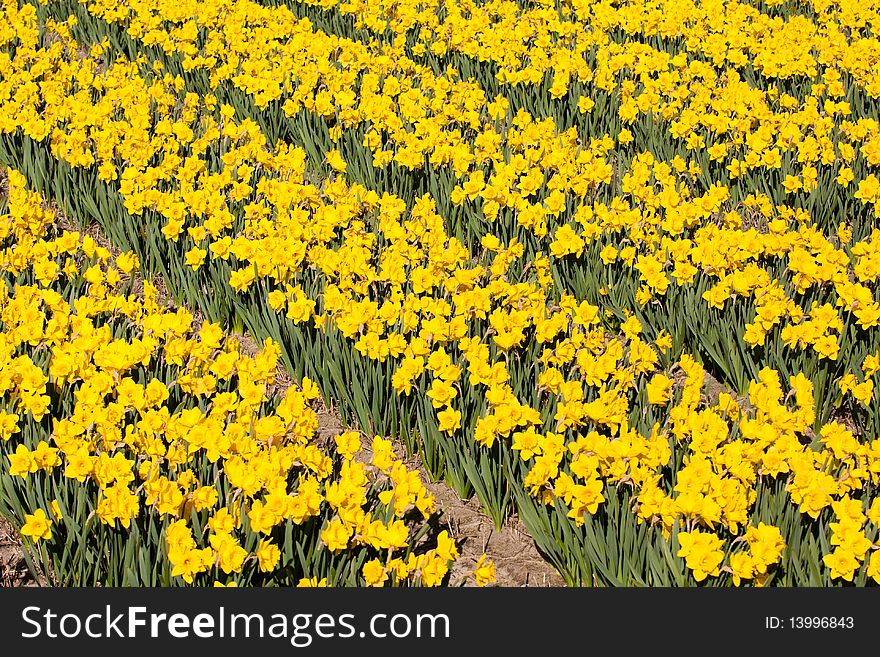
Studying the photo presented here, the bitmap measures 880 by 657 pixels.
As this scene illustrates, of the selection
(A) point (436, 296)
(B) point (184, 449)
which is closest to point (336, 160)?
(A) point (436, 296)

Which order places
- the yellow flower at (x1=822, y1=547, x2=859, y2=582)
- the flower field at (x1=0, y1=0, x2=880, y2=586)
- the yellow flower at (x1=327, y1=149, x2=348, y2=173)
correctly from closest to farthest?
the yellow flower at (x1=822, y1=547, x2=859, y2=582), the flower field at (x1=0, y1=0, x2=880, y2=586), the yellow flower at (x1=327, y1=149, x2=348, y2=173)

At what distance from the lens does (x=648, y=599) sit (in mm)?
3018

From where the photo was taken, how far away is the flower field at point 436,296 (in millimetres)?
3195

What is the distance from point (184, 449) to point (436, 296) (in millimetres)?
1747

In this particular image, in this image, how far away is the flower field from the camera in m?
3.20

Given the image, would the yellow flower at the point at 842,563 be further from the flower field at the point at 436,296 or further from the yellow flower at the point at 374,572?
the yellow flower at the point at 374,572

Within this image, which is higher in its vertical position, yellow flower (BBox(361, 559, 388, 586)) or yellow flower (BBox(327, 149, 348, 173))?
yellow flower (BBox(327, 149, 348, 173))

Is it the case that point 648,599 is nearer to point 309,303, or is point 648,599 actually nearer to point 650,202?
point 309,303

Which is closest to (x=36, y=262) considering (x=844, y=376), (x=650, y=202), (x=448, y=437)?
(x=448, y=437)

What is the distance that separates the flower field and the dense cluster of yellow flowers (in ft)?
0.05

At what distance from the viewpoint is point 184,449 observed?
3385 millimetres

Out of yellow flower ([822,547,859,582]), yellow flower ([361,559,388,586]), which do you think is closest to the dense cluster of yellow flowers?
yellow flower ([361,559,388,586])

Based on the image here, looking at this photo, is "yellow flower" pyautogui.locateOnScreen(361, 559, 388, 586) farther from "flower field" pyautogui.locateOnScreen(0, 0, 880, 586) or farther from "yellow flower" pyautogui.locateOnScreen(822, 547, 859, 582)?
"yellow flower" pyautogui.locateOnScreen(822, 547, 859, 582)

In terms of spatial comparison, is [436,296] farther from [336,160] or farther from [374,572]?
[374,572]
